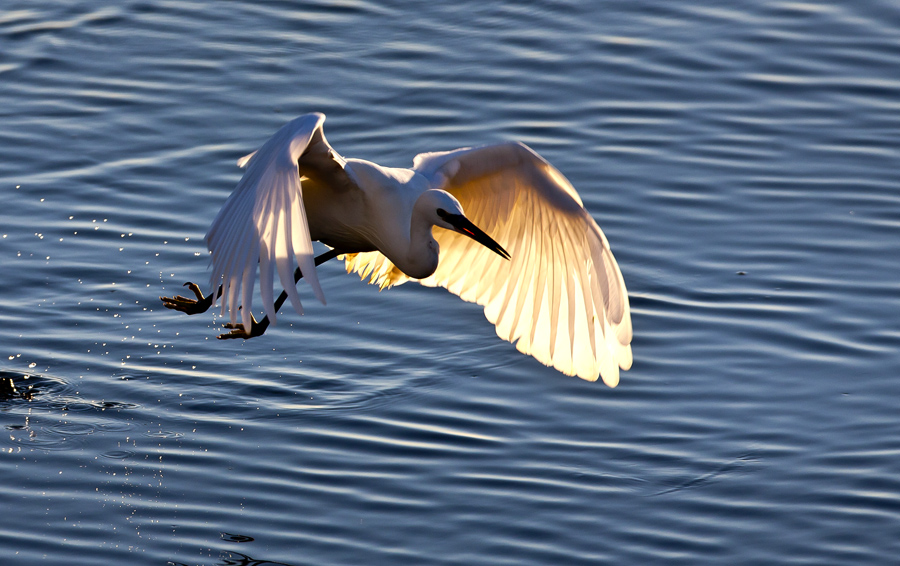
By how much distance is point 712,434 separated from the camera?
22.5 feet

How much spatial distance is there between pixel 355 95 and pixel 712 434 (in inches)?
167

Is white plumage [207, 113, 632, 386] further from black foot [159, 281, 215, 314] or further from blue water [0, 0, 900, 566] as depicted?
black foot [159, 281, 215, 314]

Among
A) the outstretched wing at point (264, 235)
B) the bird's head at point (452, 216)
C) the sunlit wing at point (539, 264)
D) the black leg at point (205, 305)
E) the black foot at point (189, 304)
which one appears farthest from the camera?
the black foot at point (189, 304)

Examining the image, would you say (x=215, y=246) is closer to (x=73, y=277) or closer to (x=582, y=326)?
(x=582, y=326)

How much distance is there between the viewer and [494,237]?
23.8 ft

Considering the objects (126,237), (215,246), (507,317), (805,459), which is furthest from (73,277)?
(805,459)

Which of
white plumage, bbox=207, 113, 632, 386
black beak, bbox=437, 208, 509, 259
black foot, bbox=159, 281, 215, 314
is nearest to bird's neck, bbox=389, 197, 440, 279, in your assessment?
white plumage, bbox=207, 113, 632, 386

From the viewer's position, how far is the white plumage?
21.0 feet

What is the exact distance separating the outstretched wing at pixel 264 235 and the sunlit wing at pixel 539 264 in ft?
4.74

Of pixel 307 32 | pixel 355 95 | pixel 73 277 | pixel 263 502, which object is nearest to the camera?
pixel 263 502

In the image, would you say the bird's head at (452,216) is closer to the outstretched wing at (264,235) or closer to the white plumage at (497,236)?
the white plumage at (497,236)

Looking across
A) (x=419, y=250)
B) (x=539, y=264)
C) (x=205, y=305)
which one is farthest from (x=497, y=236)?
(x=205, y=305)

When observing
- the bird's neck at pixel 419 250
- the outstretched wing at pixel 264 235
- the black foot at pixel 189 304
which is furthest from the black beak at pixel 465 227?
the black foot at pixel 189 304

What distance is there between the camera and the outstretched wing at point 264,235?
487cm
